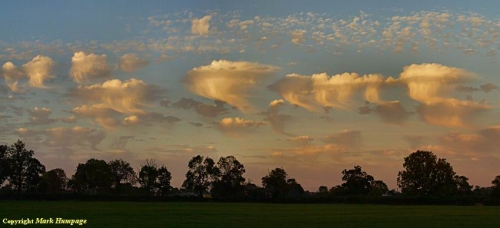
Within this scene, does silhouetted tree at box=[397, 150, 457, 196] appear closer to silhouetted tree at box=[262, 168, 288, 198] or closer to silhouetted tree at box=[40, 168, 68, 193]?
silhouetted tree at box=[262, 168, 288, 198]

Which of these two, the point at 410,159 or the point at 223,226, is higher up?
the point at 410,159

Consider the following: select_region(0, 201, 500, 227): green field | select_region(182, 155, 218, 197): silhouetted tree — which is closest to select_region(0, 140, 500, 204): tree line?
select_region(182, 155, 218, 197): silhouetted tree

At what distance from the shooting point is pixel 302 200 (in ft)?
406

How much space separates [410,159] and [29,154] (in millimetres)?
97893

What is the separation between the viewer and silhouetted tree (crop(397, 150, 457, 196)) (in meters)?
148

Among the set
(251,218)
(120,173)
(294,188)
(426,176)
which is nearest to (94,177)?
(120,173)

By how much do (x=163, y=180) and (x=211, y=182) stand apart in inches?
554

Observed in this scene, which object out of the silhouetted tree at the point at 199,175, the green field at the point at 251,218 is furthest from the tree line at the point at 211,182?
the green field at the point at 251,218

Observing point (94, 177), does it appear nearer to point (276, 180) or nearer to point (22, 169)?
point (22, 169)

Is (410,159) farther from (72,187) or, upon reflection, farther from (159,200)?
(72,187)

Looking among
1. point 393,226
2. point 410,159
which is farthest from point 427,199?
point 393,226

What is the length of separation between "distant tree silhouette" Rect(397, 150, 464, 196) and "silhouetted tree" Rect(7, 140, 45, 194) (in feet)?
306

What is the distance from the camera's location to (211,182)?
159 metres

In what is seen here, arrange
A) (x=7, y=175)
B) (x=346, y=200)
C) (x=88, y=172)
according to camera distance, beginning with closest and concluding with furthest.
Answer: (x=346, y=200) → (x=7, y=175) → (x=88, y=172)
